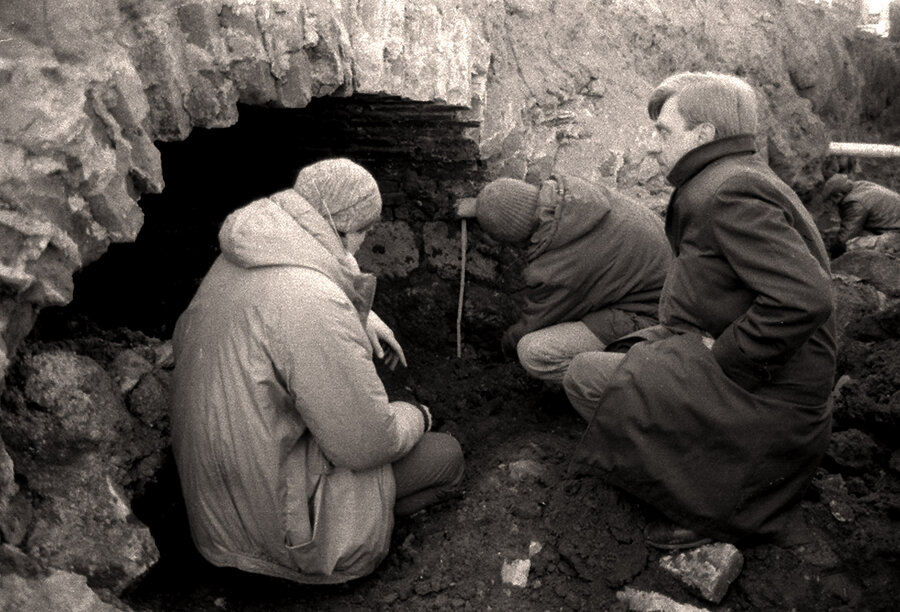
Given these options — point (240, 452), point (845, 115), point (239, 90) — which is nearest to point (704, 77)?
point (239, 90)

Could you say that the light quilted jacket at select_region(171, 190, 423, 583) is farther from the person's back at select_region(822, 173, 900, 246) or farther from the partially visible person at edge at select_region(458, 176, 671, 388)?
the person's back at select_region(822, 173, 900, 246)

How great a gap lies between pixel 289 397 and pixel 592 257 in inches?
74.7

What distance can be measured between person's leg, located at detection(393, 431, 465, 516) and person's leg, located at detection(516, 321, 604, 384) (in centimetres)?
79

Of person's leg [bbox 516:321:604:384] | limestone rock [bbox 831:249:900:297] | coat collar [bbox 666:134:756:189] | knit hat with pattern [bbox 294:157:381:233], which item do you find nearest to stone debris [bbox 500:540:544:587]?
person's leg [bbox 516:321:604:384]

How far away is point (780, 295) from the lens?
2973 mm

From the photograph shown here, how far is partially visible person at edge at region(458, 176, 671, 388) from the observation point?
459 centimetres

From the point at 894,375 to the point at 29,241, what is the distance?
3.73 m

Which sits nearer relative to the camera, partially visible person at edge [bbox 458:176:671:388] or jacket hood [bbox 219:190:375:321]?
jacket hood [bbox 219:190:375:321]

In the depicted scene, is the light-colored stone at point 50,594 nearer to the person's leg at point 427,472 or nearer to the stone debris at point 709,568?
the person's leg at point 427,472

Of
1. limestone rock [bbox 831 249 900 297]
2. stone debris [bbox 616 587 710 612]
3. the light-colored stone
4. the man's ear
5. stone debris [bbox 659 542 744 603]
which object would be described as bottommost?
limestone rock [bbox 831 249 900 297]

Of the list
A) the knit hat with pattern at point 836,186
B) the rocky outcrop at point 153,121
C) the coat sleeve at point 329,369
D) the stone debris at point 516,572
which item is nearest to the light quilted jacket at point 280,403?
the coat sleeve at point 329,369

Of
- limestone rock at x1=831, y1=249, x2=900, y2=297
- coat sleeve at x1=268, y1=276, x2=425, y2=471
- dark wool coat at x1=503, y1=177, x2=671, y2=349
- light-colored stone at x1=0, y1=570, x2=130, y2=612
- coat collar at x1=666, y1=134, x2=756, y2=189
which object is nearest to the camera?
light-colored stone at x1=0, y1=570, x2=130, y2=612

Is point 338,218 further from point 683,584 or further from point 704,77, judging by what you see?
point 683,584

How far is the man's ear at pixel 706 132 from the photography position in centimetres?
328
